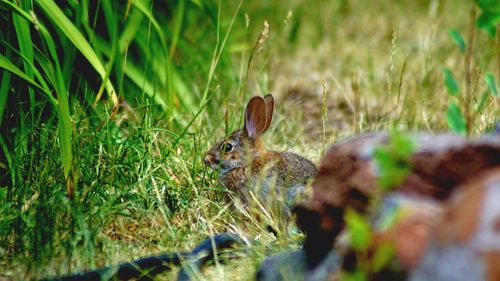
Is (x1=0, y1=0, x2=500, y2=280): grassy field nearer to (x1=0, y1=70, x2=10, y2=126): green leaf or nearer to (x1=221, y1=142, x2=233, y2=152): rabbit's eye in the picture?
(x1=0, y1=70, x2=10, y2=126): green leaf

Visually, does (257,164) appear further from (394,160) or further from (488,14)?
(394,160)

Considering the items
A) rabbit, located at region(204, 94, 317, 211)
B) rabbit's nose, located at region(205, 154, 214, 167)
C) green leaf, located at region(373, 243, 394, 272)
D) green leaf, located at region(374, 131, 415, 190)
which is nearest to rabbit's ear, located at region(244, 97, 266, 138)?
rabbit, located at region(204, 94, 317, 211)

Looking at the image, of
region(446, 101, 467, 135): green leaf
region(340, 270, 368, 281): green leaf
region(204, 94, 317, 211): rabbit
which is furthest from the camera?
region(204, 94, 317, 211): rabbit

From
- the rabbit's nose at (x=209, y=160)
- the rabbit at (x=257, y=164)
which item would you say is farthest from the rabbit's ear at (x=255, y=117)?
the rabbit's nose at (x=209, y=160)

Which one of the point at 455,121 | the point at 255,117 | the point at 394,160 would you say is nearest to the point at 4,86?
the point at 255,117

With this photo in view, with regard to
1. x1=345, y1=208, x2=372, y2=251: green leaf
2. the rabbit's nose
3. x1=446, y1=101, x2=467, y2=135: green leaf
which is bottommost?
x1=345, y1=208, x2=372, y2=251: green leaf

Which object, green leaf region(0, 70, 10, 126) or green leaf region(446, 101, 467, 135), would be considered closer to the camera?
green leaf region(446, 101, 467, 135)

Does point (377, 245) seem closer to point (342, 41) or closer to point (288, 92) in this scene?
point (288, 92)
